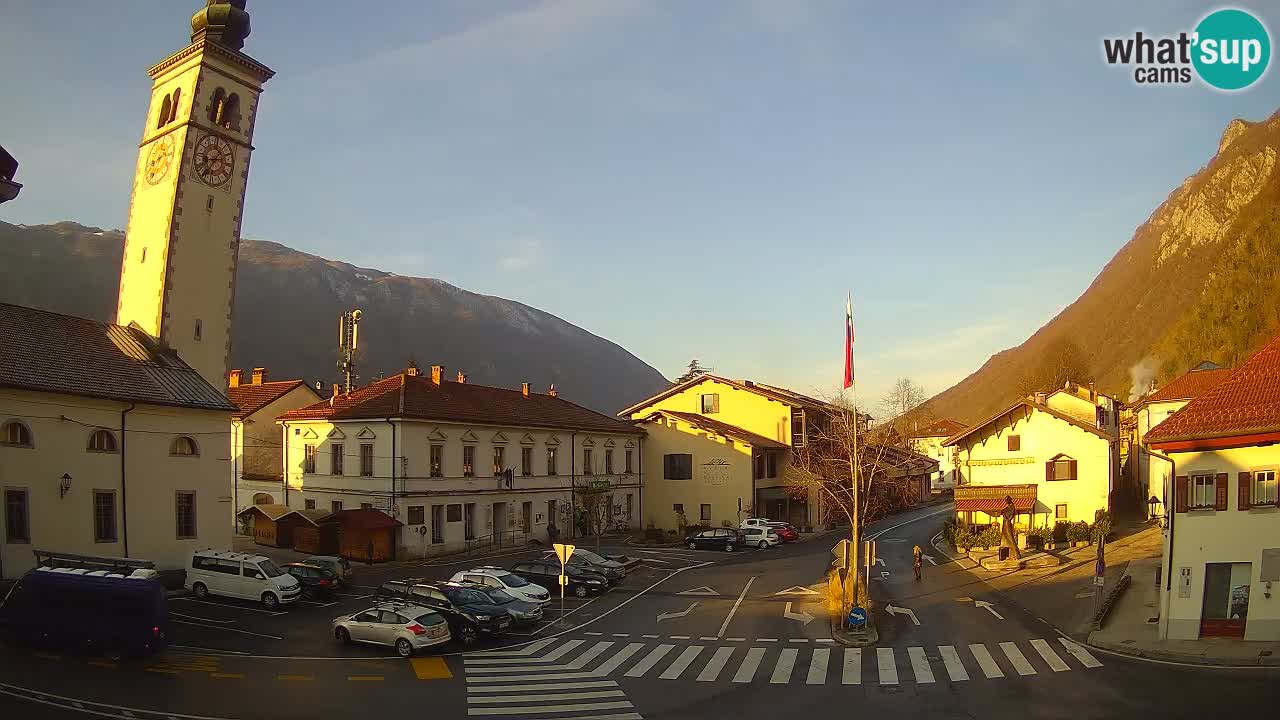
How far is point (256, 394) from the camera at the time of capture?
61.1m

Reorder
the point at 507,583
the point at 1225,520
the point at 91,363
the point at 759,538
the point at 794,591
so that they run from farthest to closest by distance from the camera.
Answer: the point at 759,538 < the point at 794,591 < the point at 91,363 < the point at 507,583 < the point at 1225,520

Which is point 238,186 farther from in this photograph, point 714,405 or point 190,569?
point 714,405

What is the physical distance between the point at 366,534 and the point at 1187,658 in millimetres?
36799

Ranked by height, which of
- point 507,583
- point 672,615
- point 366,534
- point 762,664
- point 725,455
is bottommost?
point 672,615

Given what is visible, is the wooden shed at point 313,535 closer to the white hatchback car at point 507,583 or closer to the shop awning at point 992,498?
the white hatchback car at point 507,583

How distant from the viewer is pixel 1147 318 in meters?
146

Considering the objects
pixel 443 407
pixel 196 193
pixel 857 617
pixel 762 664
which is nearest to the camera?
pixel 762 664

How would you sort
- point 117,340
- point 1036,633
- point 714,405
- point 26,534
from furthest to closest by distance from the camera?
point 714,405, point 117,340, point 26,534, point 1036,633

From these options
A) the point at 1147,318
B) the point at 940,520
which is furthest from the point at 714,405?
the point at 1147,318

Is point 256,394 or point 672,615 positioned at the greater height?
point 256,394

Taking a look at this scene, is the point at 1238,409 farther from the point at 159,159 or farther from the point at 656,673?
the point at 159,159

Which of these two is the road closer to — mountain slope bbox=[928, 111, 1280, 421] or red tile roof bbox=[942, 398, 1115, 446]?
red tile roof bbox=[942, 398, 1115, 446]

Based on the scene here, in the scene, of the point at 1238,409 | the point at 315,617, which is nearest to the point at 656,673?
the point at 315,617

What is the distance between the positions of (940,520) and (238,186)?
5848cm
